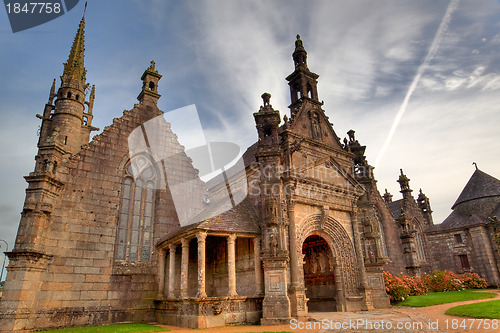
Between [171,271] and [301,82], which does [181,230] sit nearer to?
[171,271]

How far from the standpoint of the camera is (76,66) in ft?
59.5

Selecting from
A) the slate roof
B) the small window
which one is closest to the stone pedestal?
the small window

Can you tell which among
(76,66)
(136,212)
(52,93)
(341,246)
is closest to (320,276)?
A: (341,246)

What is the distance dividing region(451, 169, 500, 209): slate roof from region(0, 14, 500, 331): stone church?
19.6 meters

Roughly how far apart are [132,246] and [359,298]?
11392mm

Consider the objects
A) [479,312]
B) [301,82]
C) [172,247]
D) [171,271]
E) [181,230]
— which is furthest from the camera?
[301,82]

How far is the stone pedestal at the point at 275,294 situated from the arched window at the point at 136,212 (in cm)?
618

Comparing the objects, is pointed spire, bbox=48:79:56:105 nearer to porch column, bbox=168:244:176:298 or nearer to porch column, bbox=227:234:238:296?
porch column, bbox=168:244:176:298

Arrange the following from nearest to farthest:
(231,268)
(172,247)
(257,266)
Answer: (231,268) → (257,266) → (172,247)

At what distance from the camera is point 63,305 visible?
42.0 ft

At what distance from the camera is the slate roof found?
104 feet

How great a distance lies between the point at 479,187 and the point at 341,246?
24.2 metres

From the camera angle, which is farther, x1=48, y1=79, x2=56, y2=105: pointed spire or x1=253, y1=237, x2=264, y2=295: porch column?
x1=48, y1=79, x2=56, y2=105: pointed spire

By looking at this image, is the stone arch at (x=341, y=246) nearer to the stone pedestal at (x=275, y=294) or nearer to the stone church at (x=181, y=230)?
the stone church at (x=181, y=230)
